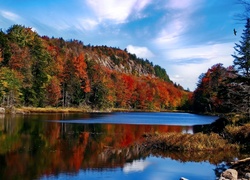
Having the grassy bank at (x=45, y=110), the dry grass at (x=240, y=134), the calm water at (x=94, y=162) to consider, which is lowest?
the calm water at (x=94, y=162)

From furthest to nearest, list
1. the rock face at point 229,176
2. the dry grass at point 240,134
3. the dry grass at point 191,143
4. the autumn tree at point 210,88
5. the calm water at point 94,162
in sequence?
the autumn tree at point 210,88
the dry grass at point 240,134
the dry grass at point 191,143
the calm water at point 94,162
the rock face at point 229,176

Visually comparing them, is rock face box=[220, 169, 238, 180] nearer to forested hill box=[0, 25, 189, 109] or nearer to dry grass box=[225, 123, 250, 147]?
dry grass box=[225, 123, 250, 147]

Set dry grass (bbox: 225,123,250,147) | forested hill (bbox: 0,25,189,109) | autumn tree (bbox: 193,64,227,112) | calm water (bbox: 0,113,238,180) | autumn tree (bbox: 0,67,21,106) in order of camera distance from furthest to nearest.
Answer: autumn tree (bbox: 193,64,227,112)
forested hill (bbox: 0,25,189,109)
autumn tree (bbox: 0,67,21,106)
dry grass (bbox: 225,123,250,147)
calm water (bbox: 0,113,238,180)

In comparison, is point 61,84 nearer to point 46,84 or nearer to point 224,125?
point 46,84

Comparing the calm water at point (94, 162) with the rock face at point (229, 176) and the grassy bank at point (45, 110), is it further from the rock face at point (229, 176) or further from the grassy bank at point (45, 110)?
the grassy bank at point (45, 110)

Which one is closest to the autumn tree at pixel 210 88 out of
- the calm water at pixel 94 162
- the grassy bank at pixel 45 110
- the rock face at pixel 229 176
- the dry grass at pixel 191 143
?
the grassy bank at pixel 45 110

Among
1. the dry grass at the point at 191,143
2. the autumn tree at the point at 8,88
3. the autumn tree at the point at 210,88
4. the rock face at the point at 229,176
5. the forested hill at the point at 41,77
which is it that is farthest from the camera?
→ the autumn tree at the point at 210,88

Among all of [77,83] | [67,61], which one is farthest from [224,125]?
[67,61]

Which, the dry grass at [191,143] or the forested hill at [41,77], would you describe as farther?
the forested hill at [41,77]

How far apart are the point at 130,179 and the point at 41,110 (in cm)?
6858

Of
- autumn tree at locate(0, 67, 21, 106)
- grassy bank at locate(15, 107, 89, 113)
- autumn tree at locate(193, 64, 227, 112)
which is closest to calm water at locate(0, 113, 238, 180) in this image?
autumn tree at locate(0, 67, 21, 106)

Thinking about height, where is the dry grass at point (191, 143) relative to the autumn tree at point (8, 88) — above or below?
below

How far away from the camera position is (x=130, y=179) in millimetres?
16297

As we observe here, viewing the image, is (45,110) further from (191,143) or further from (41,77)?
(191,143)
